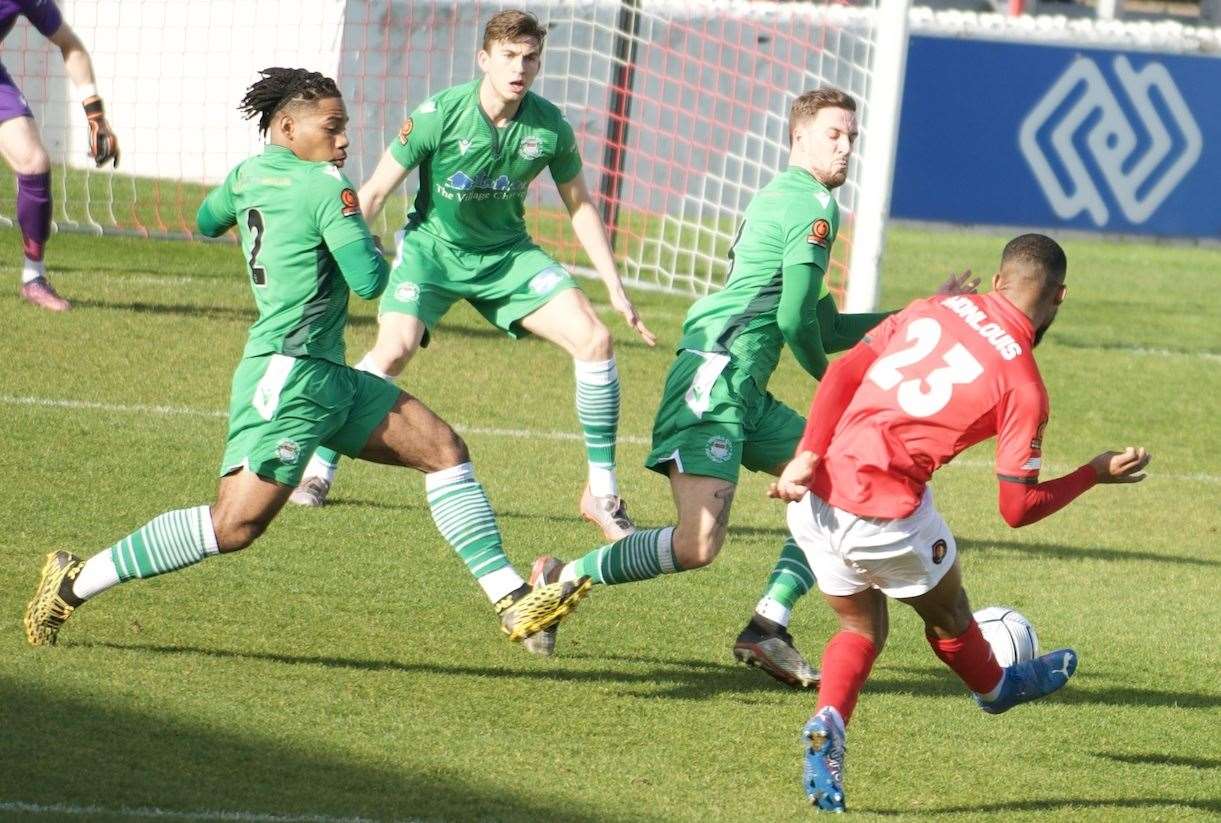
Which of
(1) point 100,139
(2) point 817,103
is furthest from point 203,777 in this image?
(1) point 100,139

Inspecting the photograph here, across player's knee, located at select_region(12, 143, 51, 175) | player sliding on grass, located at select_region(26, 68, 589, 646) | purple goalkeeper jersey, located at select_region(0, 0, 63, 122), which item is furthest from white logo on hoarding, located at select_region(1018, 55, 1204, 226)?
player sliding on grass, located at select_region(26, 68, 589, 646)

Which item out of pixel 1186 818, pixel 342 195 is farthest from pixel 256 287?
pixel 1186 818

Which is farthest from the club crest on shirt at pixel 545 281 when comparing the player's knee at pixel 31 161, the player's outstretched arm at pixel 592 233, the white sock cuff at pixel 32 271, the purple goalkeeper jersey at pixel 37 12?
the white sock cuff at pixel 32 271

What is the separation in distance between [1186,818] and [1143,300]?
11393mm

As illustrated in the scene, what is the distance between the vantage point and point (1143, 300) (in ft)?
52.2

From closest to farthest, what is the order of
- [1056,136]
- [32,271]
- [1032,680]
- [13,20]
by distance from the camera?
1. [1032,680]
2. [13,20]
3. [32,271]
4. [1056,136]

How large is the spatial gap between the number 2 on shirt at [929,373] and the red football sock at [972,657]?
733mm

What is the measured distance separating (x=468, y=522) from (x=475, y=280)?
2.05 meters

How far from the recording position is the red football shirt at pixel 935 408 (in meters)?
4.82

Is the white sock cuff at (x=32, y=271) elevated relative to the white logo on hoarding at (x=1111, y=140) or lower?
lower

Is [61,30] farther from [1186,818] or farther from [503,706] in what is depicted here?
[1186,818]

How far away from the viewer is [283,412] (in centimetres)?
562

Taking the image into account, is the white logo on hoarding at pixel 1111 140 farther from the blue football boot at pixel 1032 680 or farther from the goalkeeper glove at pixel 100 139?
the blue football boot at pixel 1032 680

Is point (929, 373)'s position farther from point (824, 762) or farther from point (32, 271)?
point (32, 271)
